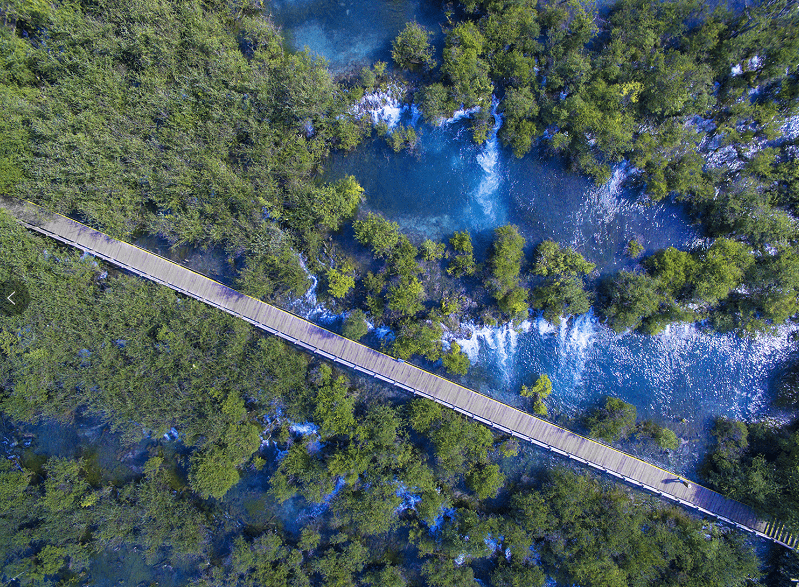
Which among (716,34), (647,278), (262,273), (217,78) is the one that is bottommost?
(262,273)

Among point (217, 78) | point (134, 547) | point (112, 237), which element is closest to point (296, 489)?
point (134, 547)

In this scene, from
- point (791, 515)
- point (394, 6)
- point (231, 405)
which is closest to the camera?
point (791, 515)

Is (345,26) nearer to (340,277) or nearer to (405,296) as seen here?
(340,277)

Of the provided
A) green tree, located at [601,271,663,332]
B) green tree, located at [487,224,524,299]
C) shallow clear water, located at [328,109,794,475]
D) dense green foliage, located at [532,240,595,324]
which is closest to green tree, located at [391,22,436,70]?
shallow clear water, located at [328,109,794,475]

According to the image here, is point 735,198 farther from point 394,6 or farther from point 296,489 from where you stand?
point 296,489

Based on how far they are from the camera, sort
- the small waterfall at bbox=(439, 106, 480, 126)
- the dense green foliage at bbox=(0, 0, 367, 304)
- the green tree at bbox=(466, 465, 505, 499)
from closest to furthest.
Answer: the dense green foliage at bbox=(0, 0, 367, 304)
the green tree at bbox=(466, 465, 505, 499)
the small waterfall at bbox=(439, 106, 480, 126)

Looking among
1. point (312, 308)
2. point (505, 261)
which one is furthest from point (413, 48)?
point (312, 308)

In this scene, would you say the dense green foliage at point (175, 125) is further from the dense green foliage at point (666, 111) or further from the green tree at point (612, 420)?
the green tree at point (612, 420)

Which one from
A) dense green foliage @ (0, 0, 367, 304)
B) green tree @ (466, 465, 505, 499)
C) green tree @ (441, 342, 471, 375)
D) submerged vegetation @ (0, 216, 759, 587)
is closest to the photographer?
dense green foliage @ (0, 0, 367, 304)

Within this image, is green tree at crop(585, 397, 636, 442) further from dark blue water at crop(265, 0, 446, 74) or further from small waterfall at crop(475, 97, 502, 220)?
dark blue water at crop(265, 0, 446, 74)
